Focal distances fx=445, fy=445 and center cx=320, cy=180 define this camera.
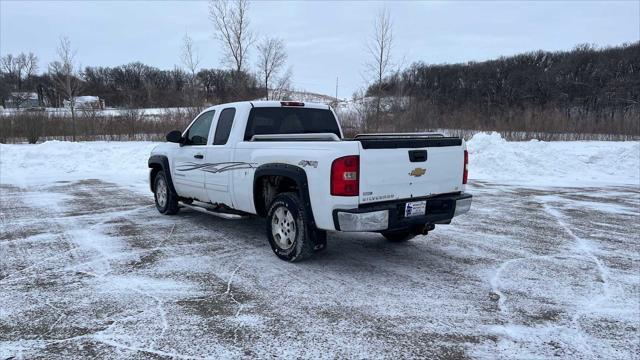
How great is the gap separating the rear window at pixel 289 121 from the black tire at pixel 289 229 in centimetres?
127

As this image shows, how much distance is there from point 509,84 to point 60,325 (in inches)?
2295

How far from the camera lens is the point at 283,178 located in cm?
546

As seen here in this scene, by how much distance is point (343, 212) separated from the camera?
452 cm

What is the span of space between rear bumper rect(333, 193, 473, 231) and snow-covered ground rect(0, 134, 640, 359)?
634 mm

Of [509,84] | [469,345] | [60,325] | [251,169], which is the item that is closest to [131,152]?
[251,169]

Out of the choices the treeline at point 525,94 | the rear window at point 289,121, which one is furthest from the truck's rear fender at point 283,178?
the treeline at point 525,94

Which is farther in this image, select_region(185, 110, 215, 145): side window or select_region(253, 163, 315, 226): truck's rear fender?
select_region(185, 110, 215, 145): side window

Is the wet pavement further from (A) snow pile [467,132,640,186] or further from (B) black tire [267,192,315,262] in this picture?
(A) snow pile [467,132,640,186]

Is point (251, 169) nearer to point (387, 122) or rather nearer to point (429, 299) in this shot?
point (429, 299)

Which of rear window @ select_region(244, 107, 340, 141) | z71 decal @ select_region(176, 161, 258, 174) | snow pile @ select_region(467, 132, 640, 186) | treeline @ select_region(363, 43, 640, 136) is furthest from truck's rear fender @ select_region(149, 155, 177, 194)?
treeline @ select_region(363, 43, 640, 136)

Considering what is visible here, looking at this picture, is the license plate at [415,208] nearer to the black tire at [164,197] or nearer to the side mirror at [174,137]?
the side mirror at [174,137]

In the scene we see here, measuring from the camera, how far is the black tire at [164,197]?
7934 millimetres

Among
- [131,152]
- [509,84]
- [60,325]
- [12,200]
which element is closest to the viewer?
[60,325]

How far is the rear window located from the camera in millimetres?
6172
